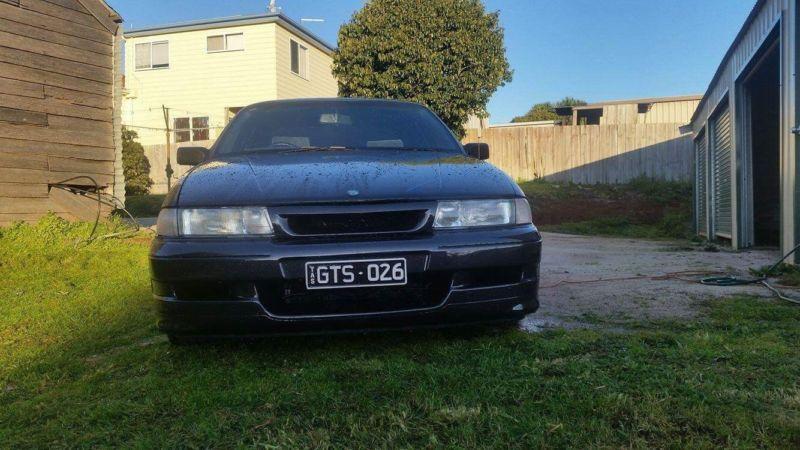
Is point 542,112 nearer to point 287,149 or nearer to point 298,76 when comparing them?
point 298,76

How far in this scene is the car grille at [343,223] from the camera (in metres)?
2.56

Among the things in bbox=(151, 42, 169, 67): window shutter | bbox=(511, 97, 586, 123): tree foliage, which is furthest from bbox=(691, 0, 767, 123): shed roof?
bbox=(511, 97, 586, 123): tree foliage

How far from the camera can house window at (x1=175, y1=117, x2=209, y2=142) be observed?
20969mm

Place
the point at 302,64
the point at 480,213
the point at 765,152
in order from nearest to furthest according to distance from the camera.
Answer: the point at 480,213 < the point at 765,152 < the point at 302,64

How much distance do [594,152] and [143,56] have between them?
16.4 metres

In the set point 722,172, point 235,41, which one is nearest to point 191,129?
point 235,41

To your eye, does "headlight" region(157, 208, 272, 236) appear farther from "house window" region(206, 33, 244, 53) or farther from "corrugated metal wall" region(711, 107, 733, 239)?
"house window" region(206, 33, 244, 53)

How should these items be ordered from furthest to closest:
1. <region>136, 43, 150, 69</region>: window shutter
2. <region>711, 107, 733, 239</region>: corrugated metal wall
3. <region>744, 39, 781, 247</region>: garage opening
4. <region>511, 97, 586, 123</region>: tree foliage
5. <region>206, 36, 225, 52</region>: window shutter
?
1. <region>511, 97, 586, 123</region>: tree foliage
2. <region>136, 43, 150, 69</region>: window shutter
3. <region>206, 36, 225, 52</region>: window shutter
4. <region>711, 107, 733, 239</region>: corrugated metal wall
5. <region>744, 39, 781, 247</region>: garage opening

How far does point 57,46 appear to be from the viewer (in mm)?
7867

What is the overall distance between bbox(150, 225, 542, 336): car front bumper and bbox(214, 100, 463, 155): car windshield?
1.30 m

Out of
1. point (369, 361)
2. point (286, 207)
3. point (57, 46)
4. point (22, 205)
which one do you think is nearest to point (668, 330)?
point (369, 361)

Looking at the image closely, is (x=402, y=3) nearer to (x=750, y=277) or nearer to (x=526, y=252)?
(x=750, y=277)

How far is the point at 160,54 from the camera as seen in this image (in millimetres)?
21578

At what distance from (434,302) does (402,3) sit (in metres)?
14.9
